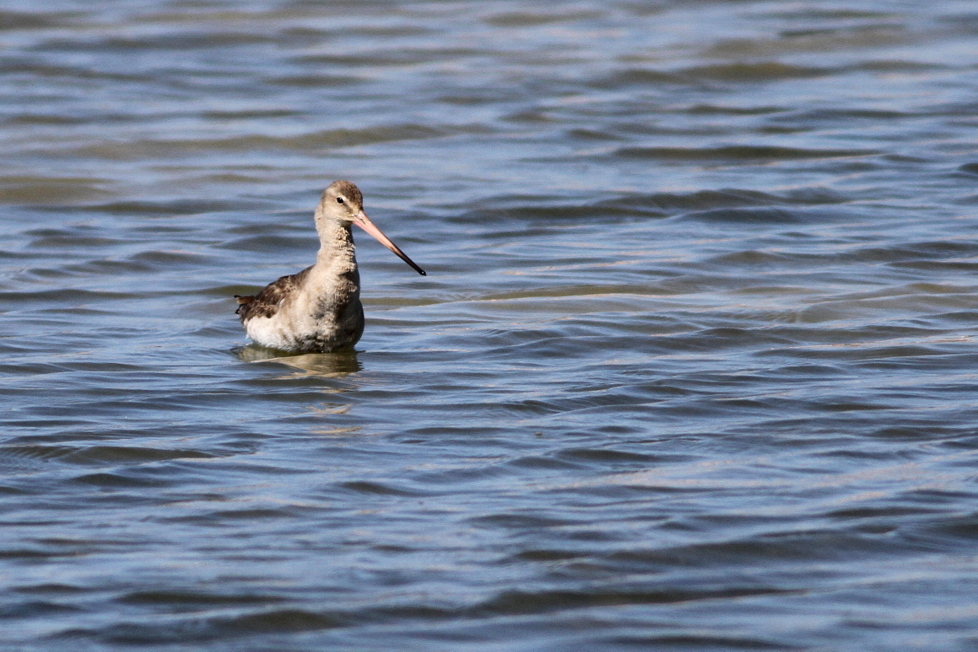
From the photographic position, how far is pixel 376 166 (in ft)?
52.4

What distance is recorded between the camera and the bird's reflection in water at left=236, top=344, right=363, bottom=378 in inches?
366

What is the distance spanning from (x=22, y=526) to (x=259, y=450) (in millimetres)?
1399

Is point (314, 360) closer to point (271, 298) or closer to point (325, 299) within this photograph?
point (325, 299)

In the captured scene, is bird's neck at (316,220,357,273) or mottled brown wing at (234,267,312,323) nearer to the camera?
bird's neck at (316,220,357,273)

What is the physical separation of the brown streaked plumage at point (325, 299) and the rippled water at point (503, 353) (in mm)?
220

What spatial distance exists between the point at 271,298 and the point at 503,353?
1.52 meters

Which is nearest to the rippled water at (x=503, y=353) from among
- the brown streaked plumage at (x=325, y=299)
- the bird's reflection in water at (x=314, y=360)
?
the bird's reflection in water at (x=314, y=360)

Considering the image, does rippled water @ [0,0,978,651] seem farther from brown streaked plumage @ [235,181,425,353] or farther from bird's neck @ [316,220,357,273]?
bird's neck @ [316,220,357,273]

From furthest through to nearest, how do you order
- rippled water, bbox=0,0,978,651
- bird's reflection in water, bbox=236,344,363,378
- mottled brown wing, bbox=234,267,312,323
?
mottled brown wing, bbox=234,267,312,323, bird's reflection in water, bbox=236,344,363,378, rippled water, bbox=0,0,978,651

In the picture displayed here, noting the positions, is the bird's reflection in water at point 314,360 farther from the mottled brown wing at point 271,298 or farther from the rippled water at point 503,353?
the mottled brown wing at point 271,298

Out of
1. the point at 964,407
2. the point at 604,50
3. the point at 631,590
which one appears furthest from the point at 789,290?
the point at 604,50

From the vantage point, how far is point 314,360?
963cm

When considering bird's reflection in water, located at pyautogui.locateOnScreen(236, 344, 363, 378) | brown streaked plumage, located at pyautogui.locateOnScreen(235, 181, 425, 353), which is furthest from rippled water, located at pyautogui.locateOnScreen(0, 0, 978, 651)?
brown streaked plumage, located at pyautogui.locateOnScreen(235, 181, 425, 353)

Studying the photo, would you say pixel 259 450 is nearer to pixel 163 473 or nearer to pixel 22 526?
pixel 163 473
